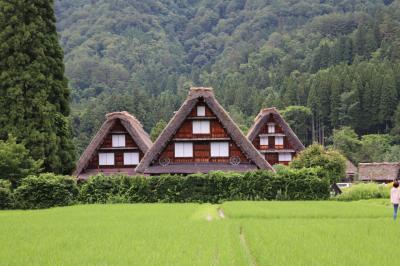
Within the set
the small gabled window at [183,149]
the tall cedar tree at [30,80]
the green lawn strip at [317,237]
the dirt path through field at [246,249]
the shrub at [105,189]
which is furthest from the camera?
the small gabled window at [183,149]

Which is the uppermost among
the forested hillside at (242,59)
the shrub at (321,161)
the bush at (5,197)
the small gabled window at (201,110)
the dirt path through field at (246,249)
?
the forested hillside at (242,59)

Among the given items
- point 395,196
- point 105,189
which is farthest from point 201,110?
point 395,196

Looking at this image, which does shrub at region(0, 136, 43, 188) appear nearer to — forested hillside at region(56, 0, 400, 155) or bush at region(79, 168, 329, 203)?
bush at region(79, 168, 329, 203)

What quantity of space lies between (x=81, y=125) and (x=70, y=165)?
5153 centimetres

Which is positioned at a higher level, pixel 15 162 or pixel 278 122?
pixel 278 122

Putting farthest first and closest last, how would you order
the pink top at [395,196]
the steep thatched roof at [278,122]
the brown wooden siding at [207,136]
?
the steep thatched roof at [278,122]
the brown wooden siding at [207,136]
the pink top at [395,196]

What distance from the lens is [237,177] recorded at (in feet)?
Result: 97.7

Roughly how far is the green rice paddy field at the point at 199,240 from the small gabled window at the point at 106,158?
22.5 m

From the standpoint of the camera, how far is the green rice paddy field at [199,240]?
1020 cm

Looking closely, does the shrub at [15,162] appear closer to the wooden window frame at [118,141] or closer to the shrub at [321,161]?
the wooden window frame at [118,141]

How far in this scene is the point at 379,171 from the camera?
192 ft

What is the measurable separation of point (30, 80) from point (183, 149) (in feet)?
36.4

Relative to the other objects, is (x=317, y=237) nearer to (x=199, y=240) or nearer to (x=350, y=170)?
(x=199, y=240)

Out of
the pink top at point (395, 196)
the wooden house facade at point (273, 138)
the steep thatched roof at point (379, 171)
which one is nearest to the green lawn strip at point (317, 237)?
the pink top at point (395, 196)
